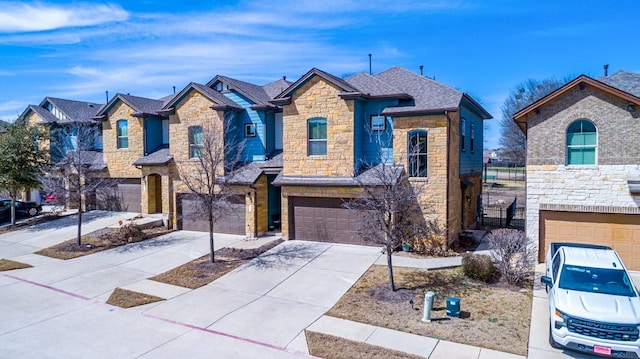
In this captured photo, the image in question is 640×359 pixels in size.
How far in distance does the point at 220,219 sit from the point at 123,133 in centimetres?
1074

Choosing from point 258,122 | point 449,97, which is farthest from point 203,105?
point 449,97

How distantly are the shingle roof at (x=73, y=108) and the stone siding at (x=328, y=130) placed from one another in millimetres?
18552

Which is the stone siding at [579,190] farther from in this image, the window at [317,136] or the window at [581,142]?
the window at [317,136]

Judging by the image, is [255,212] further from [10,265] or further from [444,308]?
[444,308]

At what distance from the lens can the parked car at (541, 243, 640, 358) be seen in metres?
8.25

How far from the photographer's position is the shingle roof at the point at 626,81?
15148 mm

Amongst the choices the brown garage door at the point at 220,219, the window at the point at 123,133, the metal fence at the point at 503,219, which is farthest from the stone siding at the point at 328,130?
the window at the point at 123,133

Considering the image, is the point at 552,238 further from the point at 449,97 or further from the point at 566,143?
the point at 449,97

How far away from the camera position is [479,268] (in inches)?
532

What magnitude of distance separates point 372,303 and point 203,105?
15012 mm

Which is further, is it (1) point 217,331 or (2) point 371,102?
(2) point 371,102

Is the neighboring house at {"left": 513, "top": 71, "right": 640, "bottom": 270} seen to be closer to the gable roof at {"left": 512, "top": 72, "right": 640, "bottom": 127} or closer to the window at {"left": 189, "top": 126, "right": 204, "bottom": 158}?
the gable roof at {"left": 512, "top": 72, "right": 640, "bottom": 127}

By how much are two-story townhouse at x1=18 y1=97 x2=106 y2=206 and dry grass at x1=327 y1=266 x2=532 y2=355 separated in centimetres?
2275

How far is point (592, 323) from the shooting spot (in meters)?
8.48
